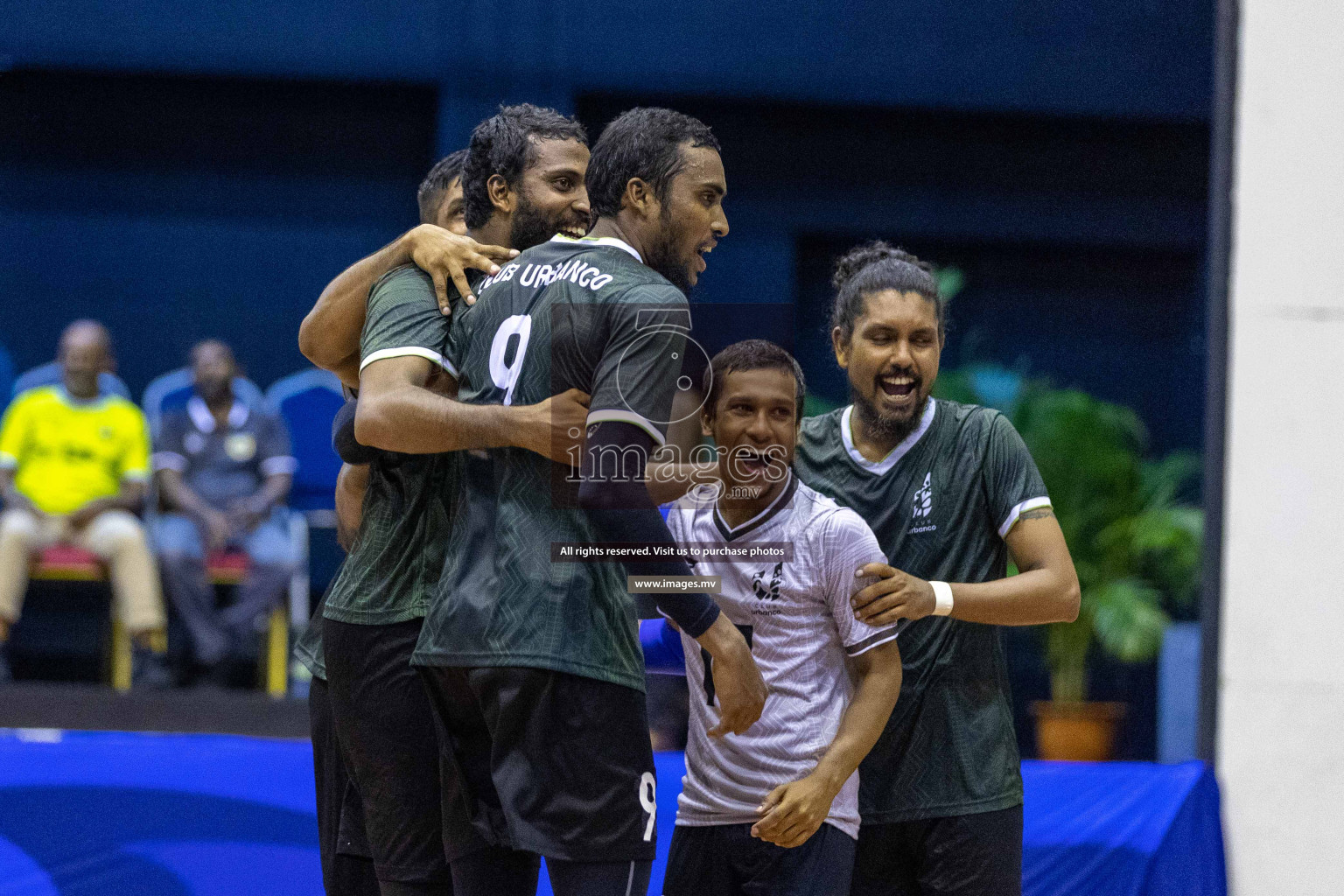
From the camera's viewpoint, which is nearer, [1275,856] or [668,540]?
[668,540]

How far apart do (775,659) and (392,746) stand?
655mm

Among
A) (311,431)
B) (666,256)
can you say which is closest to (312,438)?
(311,431)

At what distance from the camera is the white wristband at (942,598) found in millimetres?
2283

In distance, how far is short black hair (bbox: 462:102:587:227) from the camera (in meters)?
2.29

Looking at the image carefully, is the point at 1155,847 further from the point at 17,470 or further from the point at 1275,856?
the point at 17,470

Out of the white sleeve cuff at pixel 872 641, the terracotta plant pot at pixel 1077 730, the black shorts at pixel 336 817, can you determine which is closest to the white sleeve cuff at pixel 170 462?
the black shorts at pixel 336 817

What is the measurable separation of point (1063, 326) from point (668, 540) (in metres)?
6.73

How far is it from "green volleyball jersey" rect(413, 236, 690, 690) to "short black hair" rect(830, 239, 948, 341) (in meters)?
0.72

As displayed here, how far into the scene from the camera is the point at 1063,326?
8.10 m

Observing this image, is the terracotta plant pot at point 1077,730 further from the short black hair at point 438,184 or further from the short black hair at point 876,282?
the short black hair at point 438,184

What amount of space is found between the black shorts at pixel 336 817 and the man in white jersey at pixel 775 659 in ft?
1.95

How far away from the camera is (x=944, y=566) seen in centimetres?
254

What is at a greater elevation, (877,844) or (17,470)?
(17,470)

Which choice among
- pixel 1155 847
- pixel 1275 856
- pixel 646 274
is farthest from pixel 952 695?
pixel 1275 856
